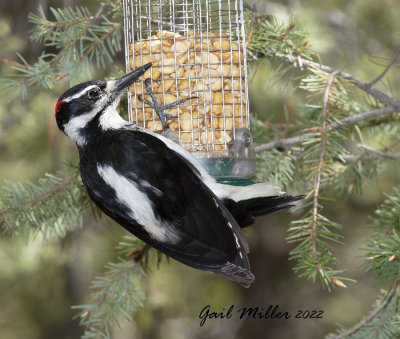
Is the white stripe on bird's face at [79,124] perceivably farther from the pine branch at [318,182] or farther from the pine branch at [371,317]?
the pine branch at [371,317]

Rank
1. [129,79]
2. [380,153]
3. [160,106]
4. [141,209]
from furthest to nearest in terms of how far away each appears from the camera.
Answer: [380,153] < [160,106] < [129,79] < [141,209]

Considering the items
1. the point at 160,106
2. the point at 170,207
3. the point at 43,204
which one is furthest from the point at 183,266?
the point at 170,207

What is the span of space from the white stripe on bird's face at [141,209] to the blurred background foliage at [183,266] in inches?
24.8

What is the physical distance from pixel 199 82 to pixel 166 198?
64cm

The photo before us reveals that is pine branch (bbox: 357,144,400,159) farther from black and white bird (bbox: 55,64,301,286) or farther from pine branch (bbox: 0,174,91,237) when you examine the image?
pine branch (bbox: 0,174,91,237)

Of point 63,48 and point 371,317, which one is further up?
point 63,48

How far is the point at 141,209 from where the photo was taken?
2797 mm

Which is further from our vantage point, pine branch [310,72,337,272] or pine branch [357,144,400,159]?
pine branch [357,144,400,159]

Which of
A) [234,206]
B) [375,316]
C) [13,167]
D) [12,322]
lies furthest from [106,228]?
[375,316]

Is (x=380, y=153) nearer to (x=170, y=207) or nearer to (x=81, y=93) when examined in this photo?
(x=170, y=207)

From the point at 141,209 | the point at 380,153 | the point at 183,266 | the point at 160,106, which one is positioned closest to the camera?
the point at 141,209

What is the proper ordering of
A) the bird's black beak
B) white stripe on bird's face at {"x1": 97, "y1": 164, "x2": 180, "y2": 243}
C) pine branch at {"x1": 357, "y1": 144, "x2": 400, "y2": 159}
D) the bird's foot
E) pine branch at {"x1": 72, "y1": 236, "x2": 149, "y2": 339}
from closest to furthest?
white stripe on bird's face at {"x1": 97, "y1": 164, "x2": 180, "y2": 243}
the bird's black beak
the bird's foot
pine branch at {"x1": 72, "y1": 236, "x2": 149, "y2": 339}
pine branch at {"x1": 357, "y1": 144, "x2": 400, "y2": 159}

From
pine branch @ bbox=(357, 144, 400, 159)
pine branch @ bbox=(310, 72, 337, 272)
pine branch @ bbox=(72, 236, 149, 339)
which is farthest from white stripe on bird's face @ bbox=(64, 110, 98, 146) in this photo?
pine branch @ bbox=(357, 144, 400, 159)

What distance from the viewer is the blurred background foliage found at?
3885mm
